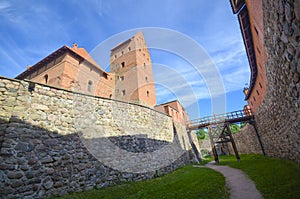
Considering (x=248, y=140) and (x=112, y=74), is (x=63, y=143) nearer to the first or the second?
(x=112, y=74)

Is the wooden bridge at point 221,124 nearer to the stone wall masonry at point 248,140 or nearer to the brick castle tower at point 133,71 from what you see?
the stone wall masonry at point 248,140

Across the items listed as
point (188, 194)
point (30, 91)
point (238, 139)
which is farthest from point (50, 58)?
point (238, 139)

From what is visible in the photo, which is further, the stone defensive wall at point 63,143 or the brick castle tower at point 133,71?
the brick castle tower at point 133,71

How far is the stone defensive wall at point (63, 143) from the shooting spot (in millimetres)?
4551

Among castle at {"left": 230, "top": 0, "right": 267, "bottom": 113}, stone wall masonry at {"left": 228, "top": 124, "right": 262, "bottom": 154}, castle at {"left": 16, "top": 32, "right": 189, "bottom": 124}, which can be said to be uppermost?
castle at {"left": 16, "top": 32, "right": 189, "bottom": 124}

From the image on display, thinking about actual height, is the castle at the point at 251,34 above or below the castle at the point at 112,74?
below

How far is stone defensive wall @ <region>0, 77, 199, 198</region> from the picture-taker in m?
4.55

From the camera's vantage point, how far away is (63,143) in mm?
5684

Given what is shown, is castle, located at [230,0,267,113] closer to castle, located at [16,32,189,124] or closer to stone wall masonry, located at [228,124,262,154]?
castle, located at [16,32,189,124]

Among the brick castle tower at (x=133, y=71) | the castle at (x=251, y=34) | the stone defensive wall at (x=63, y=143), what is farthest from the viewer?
the brick castle tower at (x=133, y=71)

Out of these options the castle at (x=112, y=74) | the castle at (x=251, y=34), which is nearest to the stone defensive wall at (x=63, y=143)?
the castle at (x=112, y=74)

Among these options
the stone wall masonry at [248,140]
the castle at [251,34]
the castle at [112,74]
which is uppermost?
the castle at [112,74]

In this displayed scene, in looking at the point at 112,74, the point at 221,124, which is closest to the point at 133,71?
the point at 112,74

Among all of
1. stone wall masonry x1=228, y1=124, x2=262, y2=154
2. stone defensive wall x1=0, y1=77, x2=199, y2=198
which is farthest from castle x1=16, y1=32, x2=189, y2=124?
stone wall masonry x1=228, y1=124, x2=262, y2=154
